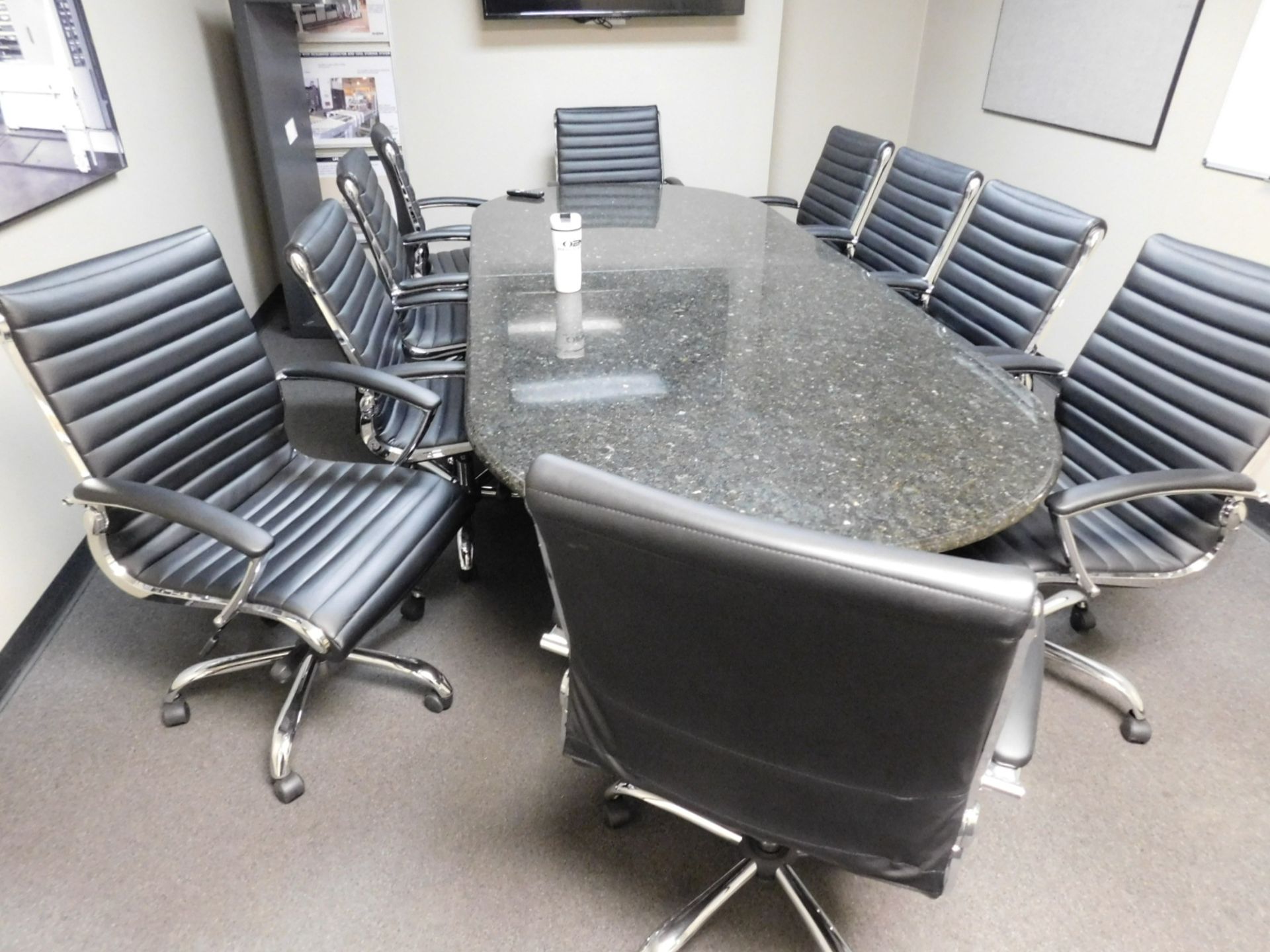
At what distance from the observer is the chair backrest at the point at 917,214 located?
2.36 m

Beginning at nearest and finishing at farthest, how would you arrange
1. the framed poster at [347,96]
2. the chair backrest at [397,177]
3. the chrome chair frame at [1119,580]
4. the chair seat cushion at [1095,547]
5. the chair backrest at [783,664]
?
the chair backrest at [783,664], the chrome chair frame at [1119,580], the chair seat cushion at [1095,547], the chair backrest at [397,177], the framed poster at [347,96]

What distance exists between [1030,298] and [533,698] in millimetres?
1543

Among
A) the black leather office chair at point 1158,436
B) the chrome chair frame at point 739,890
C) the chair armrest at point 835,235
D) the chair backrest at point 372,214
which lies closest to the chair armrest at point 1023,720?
the chrome chair frame at point 739,890

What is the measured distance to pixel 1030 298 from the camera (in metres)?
1.90

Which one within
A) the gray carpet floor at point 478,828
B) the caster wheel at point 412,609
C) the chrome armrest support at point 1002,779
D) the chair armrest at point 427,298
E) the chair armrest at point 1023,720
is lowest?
the gray carpet floor at point 478,828

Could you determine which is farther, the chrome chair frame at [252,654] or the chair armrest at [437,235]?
the chair armrest at [437,235]

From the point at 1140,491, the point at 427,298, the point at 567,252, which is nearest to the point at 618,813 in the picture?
the point at 1140,491

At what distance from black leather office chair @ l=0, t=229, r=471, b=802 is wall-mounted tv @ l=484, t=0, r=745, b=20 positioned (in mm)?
2475

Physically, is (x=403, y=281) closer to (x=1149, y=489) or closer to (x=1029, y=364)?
(x=1029, y=364)

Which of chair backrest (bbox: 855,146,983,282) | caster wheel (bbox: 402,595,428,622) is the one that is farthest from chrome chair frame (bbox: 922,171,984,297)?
caster wheel (bbox: 402,595,428,622)

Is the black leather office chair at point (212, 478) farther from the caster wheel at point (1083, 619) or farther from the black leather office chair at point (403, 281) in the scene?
the caster wheel at point (1083, 619)

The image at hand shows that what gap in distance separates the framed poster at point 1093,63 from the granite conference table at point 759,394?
141 cm

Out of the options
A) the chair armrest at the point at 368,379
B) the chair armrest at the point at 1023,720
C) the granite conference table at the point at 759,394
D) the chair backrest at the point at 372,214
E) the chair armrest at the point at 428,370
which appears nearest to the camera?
the chair armrest at the point at 1023,720

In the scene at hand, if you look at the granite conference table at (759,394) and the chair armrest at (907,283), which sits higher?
the granite conference table at (759,394)
